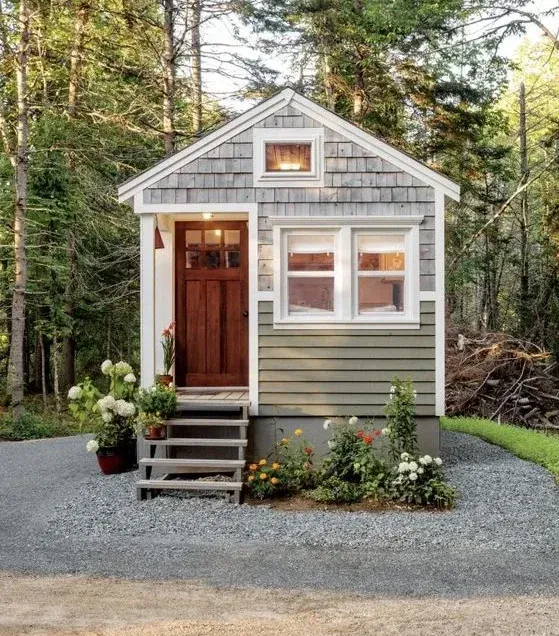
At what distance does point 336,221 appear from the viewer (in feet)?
25.6

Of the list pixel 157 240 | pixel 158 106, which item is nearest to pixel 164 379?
pixel 157 240

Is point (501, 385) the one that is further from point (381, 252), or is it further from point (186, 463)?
point (186, 463)

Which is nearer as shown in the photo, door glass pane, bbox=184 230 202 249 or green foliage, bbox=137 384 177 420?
green foliage, bbox=137 384 177 420

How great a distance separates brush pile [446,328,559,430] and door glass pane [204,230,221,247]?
724 cm

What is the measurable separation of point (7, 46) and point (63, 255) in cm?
446

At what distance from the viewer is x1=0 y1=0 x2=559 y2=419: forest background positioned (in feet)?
44.9

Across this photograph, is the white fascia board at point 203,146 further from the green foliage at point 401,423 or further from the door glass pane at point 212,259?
the green foliage at point 401,423

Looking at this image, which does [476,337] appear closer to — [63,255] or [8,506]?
[63,255]

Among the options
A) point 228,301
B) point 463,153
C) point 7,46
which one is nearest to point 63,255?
point 7,46

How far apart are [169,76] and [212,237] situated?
6.54 m

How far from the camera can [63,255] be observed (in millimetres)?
14547

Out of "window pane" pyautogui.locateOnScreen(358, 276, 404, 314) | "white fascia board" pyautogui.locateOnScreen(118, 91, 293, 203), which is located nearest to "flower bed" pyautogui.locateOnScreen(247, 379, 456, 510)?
"window pane" pyautogui.locateOnScreen(358, 276, 404, 314)

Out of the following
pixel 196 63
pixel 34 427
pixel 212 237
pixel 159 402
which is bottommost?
pixel 34 427

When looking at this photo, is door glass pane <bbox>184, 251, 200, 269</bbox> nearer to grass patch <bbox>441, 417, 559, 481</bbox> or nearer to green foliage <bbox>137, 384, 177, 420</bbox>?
green foliage <bbox>137, 384, 177, 420</bbox>
